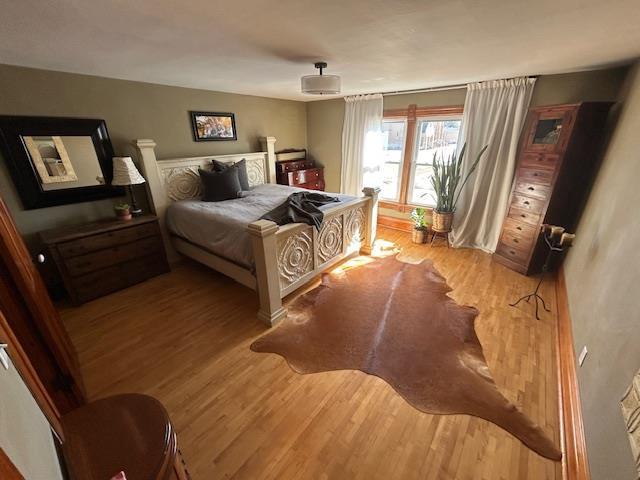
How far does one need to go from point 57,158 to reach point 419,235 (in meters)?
4.21

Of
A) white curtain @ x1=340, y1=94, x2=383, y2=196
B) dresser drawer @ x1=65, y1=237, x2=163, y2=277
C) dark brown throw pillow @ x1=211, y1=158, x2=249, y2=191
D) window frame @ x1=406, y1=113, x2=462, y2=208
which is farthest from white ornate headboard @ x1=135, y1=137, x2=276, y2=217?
window frame @ x1=406, y1=113, x2=462, y2=208

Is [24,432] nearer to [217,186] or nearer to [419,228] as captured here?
[217,186]

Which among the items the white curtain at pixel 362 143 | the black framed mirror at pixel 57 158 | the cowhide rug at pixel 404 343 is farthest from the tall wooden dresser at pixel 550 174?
the black framed mirror at pixel 57 158

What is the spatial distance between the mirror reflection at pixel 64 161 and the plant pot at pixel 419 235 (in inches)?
153

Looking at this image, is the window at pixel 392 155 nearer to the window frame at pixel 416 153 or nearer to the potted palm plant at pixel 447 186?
the window frame at pixel 416 153

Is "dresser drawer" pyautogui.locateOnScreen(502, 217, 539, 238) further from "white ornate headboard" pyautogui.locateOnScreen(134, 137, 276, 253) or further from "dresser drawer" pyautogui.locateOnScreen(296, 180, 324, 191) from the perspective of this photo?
"white ornate headboard" pyautogui.locateOnScreen(134, 137, 276, 253)

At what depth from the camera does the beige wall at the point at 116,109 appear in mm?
2227

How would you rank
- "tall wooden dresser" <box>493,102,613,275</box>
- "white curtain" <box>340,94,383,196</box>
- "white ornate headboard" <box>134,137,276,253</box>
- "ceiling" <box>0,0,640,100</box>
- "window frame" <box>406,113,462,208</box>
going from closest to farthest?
"ceiling" <box>0,0,640,100</box>
"tall wooden dresser" <box>493,102,613,275</box>
"white ornate headboard" <box>134,137,276,253</box>
"window frame" <box>406,113,462,208</box>
"white curtain" <box>340,94,383,196</box>

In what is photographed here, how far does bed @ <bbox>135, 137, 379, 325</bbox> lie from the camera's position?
216cm

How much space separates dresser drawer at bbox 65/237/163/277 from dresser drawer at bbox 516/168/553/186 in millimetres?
4059

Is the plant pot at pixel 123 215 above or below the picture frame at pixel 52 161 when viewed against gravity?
below

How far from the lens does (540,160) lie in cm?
266

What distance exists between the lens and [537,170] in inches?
106

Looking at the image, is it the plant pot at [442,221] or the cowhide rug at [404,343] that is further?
the plant pot at [442,221]
